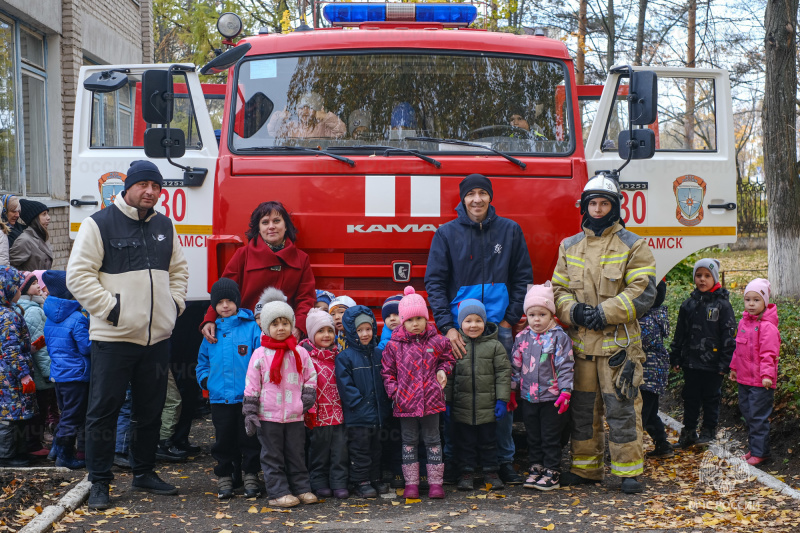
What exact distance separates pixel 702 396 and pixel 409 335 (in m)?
2.66

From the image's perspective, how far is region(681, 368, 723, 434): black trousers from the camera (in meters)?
6.64

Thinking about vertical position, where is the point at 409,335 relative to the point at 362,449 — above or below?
above

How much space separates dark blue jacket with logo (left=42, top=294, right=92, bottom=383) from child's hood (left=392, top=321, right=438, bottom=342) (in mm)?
2164

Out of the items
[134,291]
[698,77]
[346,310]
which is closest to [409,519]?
[346,310]

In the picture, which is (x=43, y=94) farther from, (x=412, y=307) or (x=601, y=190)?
(x=601, y=190)

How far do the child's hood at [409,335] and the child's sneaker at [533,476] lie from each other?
1127 millimetres

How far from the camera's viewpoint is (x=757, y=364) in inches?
241

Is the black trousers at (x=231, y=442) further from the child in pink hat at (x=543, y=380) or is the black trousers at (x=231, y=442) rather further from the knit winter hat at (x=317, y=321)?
the child in pink hat at (x=543, y=380)

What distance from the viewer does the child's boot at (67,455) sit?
607cm

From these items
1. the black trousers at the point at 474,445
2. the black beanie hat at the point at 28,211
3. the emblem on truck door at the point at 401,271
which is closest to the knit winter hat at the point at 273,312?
the emblem on truck door at the point at 401,271

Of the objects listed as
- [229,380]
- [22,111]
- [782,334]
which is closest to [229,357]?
[229,380]

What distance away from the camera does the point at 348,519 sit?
505cm

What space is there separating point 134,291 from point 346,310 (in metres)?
1.31

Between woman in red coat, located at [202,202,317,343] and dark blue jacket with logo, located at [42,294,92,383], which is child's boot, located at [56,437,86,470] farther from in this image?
woman in red coat, located at [202,202,317,343]
